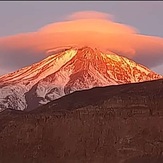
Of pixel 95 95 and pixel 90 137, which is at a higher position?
pixel 95 95

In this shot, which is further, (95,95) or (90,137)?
(95,95)

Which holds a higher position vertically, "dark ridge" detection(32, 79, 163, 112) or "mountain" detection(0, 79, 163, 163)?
"dark ridge" detection(32, 79, 163, 112)

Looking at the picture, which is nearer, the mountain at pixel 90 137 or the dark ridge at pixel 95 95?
the mountain at pixel 90 137

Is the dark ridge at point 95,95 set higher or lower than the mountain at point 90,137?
higher

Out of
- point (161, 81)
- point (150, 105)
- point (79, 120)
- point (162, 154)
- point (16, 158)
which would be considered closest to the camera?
point (162, 154)

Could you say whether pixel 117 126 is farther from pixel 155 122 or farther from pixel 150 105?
pixel 150 105

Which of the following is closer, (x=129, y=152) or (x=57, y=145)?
(x=129, y=152)

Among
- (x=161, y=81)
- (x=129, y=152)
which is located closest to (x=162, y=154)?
(x=129, y=152)

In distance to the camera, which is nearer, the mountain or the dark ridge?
the mountain
